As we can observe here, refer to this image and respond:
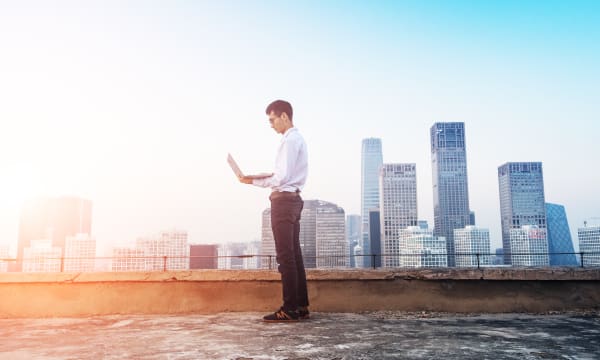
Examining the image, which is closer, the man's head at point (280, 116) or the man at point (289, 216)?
the man at point (289, 216)

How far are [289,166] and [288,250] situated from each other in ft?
2.37

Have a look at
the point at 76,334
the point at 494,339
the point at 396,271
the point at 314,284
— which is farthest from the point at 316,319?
the point at 76,334

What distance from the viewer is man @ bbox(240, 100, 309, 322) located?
3533 millimetres

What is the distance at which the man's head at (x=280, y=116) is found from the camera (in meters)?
4.00

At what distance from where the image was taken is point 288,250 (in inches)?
141

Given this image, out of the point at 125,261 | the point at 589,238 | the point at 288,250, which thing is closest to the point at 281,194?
the point at 288,250

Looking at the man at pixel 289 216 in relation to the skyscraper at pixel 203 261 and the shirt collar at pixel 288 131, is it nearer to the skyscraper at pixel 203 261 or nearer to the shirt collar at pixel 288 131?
the shirt collar at pixel 288 131

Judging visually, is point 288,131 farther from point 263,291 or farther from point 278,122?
point 263,291

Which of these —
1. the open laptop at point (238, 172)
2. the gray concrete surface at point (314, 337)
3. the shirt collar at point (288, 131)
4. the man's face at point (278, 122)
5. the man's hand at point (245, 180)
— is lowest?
the gray concrete surface at point (314, 337)

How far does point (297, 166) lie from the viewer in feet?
12.5

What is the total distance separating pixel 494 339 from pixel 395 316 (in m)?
1.31

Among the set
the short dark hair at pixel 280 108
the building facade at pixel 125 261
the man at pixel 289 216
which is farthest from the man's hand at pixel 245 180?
the building facade at pixel 125 261

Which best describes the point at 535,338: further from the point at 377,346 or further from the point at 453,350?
the point at 377,346

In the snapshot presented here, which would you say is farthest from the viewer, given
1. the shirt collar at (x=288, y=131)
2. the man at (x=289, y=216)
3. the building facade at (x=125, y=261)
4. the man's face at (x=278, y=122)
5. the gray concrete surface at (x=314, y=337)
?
the building facade at (x=125, y=261)
